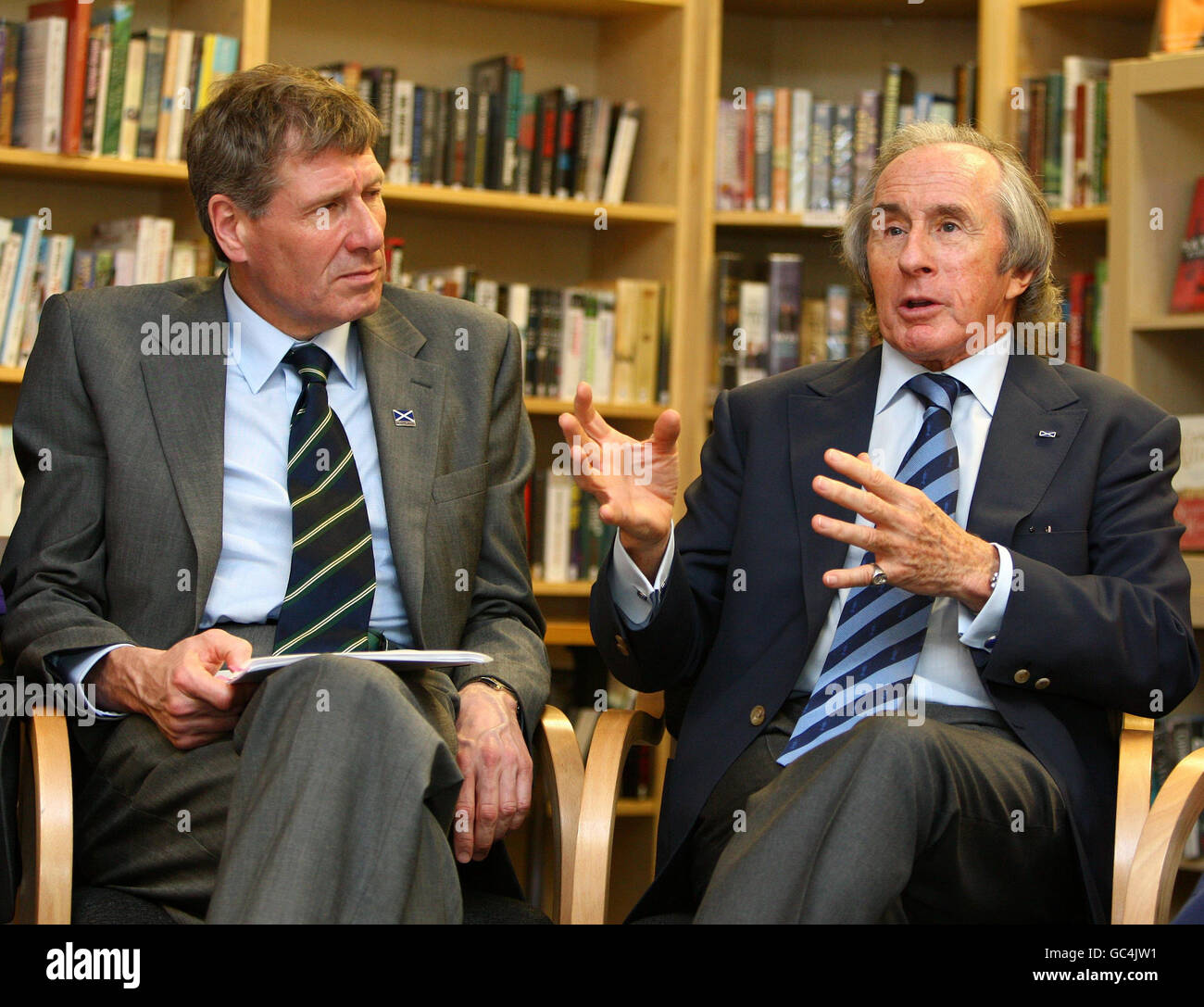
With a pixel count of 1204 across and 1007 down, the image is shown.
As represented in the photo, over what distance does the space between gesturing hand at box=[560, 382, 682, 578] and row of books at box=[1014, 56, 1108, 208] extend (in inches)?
67.6

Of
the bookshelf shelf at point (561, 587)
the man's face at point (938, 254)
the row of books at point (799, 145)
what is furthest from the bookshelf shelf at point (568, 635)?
the man's face at point (938, 254)

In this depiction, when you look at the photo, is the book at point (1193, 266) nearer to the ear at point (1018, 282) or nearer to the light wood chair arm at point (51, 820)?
the ear at point (1018, 282)

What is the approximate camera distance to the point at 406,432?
6.77ft

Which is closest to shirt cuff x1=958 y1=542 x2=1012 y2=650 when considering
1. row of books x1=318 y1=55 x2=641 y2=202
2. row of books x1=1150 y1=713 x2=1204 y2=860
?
row of books x1=1150 y1=713 x2=1204 y2=860

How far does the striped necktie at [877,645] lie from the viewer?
73.0 inches

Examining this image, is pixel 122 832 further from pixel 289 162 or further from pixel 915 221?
pixel 915 221

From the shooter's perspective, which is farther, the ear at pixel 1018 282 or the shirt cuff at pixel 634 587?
the ear at pixel 1018 282

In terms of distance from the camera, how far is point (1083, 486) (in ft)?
6.31

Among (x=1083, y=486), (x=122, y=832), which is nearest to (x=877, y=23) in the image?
(x=1083, y=486)

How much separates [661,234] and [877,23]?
2.72 feet

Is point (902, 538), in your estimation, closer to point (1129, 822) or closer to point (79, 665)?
point (1129, 822)

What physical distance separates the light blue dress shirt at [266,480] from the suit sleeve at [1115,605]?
2.75ft

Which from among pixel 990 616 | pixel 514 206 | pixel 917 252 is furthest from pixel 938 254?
pixel 514 206
